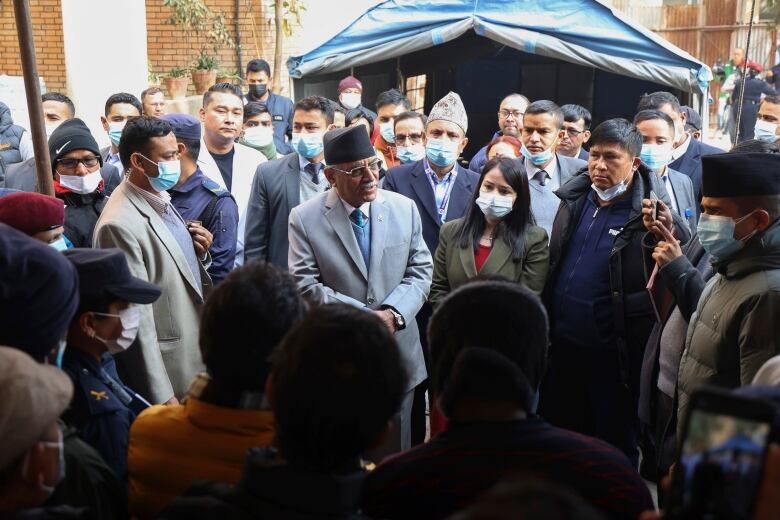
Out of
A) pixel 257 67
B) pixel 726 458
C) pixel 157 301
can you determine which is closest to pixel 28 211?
pixel 157 301

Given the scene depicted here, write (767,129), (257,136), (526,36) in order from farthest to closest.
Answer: (526,36) → (257,136) → (767,129)

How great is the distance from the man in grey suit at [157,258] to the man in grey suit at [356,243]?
0.52 meters

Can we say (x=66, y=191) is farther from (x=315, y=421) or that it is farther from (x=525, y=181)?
(x=315, y=421)

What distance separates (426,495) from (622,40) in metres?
7.90

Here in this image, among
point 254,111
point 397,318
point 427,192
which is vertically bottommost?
point 397,318

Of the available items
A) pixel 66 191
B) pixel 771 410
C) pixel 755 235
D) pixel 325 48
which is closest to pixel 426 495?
pixel 771 410

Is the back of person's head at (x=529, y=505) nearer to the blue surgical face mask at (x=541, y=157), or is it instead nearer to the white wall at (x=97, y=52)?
the blue surgical face mask at (x=541, y=157)

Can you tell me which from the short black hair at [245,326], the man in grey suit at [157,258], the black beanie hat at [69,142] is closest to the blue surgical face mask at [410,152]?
the black beanie hat at [69,142]

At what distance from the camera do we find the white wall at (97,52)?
10242 mm

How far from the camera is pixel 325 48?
33.1ft

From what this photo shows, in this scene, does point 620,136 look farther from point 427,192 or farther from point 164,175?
point 164,175

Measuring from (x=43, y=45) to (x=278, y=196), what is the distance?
34.3 feet

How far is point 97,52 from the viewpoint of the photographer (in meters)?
10.3

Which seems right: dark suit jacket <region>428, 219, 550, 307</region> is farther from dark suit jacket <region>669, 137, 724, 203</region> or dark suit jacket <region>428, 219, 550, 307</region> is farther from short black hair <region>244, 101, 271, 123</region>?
short black hair <region>244, 101, 271, 123</region>
